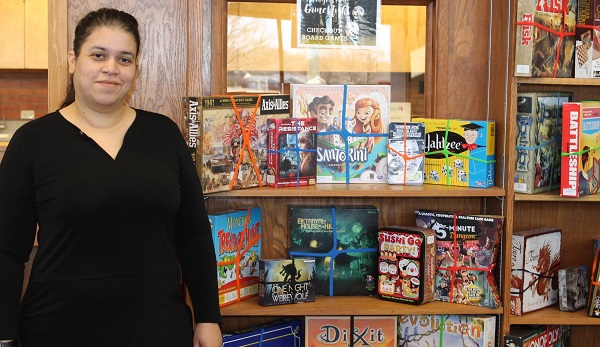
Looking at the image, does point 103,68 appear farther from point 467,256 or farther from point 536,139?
point 536,139

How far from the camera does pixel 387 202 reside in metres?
2.88

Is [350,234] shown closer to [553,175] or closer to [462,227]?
[462,227]

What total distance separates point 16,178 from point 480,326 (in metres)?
1.65

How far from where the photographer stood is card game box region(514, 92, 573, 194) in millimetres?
2646

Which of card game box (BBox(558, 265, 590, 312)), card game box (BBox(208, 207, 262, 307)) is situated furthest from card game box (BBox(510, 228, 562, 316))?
card game box (BBox(208, 207, 262, 307))

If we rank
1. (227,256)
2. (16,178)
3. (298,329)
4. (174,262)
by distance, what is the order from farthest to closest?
(298,329) → (227,256) → (174,262) → (16,178)

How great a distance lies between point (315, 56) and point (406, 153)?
0.55 meters

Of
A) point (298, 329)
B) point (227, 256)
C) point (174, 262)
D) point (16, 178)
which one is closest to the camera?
point (16, 178)

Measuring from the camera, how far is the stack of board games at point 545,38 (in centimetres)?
253

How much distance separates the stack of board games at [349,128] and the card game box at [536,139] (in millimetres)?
484

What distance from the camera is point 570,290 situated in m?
2.75

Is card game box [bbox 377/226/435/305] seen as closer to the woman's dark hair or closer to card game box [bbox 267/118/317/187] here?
card game box [bbox 267/118/317/187]

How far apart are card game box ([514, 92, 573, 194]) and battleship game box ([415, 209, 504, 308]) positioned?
200mm

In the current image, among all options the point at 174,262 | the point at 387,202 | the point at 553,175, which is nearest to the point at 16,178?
the point at 174,262
